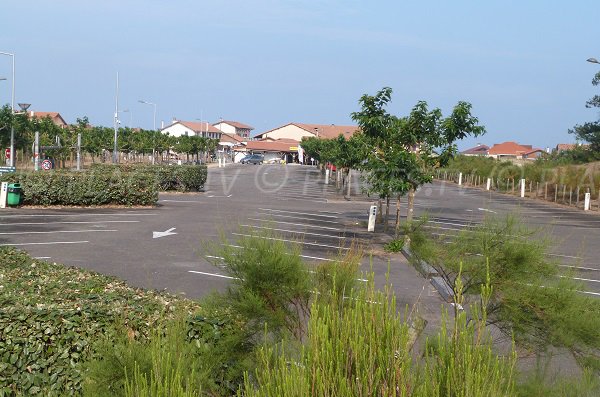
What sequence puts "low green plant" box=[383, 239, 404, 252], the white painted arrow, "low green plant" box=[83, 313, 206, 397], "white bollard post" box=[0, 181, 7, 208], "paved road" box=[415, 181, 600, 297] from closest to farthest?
"low green plant" box=[83, 313, 206, 397] → "paved road" box=[415, 181, 600, 297] → "low green plant" box=[383, 239, 404, 252] → the white painted arrow → "white bollard post" box=[0, 181, 7, 208]

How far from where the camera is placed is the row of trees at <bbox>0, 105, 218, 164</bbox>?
5750 cm

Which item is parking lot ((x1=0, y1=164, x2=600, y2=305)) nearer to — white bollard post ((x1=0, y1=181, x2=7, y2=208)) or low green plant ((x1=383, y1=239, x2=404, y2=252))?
low green plant ((x1=383, y1=239, x2=404, y2=252))

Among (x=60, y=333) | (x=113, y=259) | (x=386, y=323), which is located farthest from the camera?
(x=113, y=259)

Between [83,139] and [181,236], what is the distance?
6028 cm

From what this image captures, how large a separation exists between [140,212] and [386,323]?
86.2 ft

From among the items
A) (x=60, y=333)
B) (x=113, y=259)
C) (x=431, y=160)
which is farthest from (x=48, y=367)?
(x=431, y=160)

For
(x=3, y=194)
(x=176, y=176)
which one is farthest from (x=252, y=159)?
(x=3, y=194)

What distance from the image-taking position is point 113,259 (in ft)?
57.8

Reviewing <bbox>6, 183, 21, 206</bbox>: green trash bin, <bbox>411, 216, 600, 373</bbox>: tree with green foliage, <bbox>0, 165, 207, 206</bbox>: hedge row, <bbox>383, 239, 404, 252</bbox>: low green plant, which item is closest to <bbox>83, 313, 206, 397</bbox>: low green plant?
<bbox>411, 216, 600, 373</bbox>: tree with green foliage

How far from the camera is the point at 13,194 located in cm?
2788

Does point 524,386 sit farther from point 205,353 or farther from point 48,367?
point 48,367

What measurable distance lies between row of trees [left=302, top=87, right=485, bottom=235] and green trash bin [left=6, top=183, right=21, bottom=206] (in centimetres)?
1395

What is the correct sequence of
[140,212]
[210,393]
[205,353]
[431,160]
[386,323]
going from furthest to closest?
[140,212], [431,160], [205,353], [210,393], [386,323]

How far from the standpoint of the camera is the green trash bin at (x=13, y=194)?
27781 millimetres
